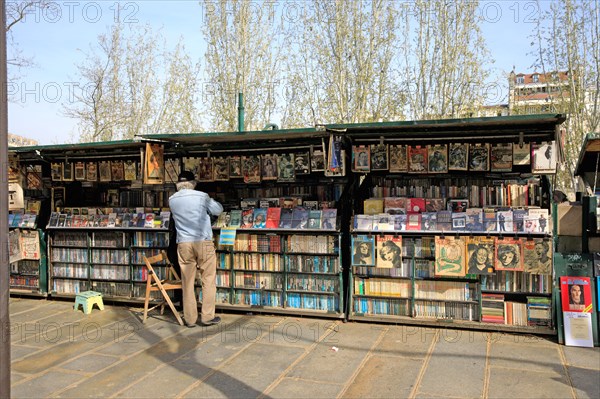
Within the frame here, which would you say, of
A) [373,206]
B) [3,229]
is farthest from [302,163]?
[3,229]

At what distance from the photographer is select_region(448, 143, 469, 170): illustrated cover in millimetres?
6969

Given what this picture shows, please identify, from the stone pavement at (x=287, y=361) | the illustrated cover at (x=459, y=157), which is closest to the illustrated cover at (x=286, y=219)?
the stone pavement at (x=287, y=361)

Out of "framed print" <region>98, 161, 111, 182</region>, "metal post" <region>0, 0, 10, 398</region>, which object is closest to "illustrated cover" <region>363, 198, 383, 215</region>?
"framed print" <region>98, 161, 111, 182</region>

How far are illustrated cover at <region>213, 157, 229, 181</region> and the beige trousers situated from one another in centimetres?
138

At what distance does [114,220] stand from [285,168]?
3.12 meters

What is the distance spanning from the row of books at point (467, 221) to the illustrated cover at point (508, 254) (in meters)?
0.14

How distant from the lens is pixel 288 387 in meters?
4.78

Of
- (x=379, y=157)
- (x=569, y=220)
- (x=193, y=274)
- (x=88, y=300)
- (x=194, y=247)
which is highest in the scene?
(x=379, y=157)

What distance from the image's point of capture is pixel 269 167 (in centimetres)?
785

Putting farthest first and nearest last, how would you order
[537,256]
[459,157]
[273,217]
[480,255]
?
[273,217]
[459,157]
[480,255]
[537,256]

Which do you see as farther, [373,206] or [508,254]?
[373,206]

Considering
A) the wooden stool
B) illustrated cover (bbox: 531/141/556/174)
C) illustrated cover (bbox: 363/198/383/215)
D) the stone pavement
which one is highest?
illustrated cover (bbox: 531/141/556/174)

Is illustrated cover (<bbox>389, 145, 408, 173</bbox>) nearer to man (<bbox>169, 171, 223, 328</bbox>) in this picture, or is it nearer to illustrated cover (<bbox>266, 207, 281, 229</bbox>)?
illustrated cover (<bbox>266, 207, 281, 229</bbox>)

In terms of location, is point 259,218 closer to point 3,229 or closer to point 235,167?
point 235,167
